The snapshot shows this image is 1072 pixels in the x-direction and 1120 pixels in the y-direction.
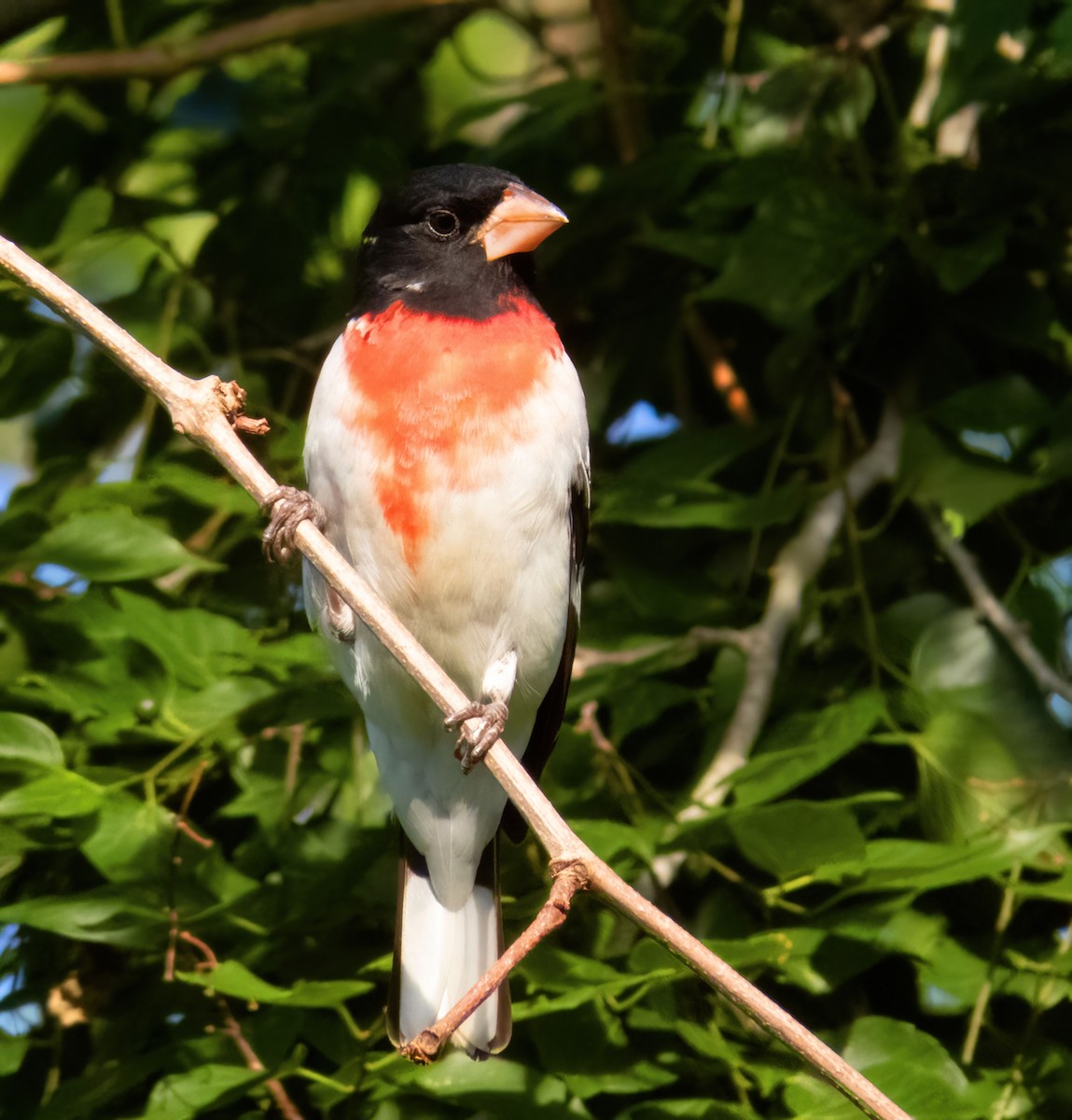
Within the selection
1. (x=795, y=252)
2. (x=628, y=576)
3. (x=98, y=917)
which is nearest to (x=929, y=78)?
(x=795, y=252)

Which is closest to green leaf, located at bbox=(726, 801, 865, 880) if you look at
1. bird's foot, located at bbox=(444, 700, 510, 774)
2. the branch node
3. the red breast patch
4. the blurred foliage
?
the blurred foliage

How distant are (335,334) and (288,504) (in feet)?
3.89

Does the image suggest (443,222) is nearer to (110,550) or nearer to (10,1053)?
(110,550)

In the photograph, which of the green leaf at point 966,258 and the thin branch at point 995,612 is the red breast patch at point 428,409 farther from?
the thin branch at point 995,612

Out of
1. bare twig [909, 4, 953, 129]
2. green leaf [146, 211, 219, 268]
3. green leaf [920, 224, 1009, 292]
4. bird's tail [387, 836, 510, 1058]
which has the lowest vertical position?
bird's tail [387, 836, 510, 1058]

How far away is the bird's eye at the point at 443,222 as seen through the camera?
343 cm

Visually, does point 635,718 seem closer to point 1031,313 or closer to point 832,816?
point 832,816

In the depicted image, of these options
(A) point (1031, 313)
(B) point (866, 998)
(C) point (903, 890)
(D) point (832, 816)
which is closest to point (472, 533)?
(D) point (832, 816)

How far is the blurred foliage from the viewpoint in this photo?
9.78ft

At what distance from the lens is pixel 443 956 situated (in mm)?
3367

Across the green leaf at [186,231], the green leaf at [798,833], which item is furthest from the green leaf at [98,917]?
the green leaf at [186,231]

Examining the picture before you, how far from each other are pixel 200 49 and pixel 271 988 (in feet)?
8.53

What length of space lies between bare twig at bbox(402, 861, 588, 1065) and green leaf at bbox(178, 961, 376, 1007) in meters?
0.63

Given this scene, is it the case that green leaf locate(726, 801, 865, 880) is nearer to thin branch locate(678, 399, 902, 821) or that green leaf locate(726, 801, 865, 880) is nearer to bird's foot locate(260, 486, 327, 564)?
thin branch locate(678, 399, 902, 821)
